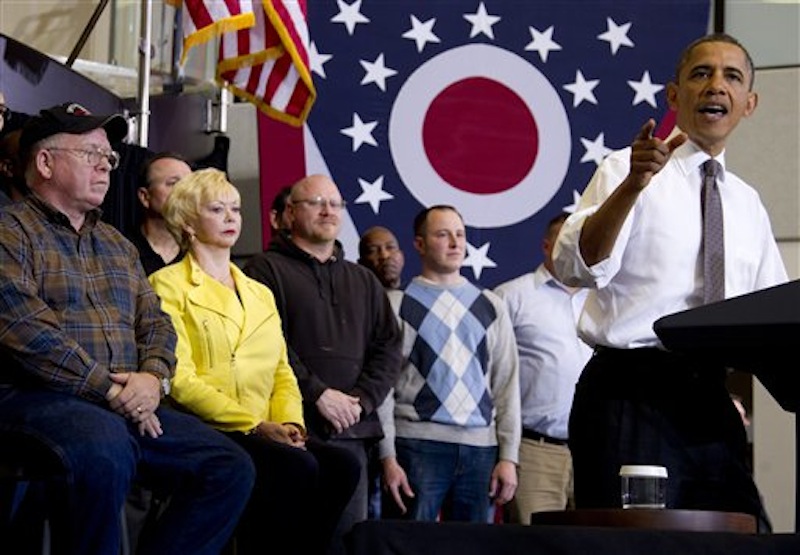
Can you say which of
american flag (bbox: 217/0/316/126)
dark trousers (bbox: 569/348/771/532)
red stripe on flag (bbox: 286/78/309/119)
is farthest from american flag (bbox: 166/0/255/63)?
dark trousers (bbox: 569/348/771/532)

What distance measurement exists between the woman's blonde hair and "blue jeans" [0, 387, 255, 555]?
78cm

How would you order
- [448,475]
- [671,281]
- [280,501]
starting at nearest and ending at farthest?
[671,281], [280,501], [448,475]

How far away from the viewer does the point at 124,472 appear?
10.9 feet

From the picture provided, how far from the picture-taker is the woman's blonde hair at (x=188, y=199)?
170 inches

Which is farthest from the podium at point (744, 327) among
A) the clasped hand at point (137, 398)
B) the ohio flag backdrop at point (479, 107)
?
the ohio flag backdrop at point (479, 107)

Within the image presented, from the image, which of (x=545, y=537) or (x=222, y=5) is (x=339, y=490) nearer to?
(x=545, y=537)

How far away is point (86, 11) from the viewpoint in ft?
27.9

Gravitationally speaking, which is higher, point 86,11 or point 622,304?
point 86,11

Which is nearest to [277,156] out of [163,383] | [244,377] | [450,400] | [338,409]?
[450,400]

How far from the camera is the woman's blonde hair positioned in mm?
4320

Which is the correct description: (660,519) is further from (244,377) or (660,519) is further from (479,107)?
(479,107)

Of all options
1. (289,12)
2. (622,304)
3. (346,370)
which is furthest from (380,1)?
(622,304)

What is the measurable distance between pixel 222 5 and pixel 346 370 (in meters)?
2.40

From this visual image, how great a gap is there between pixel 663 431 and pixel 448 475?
8.66 feet
